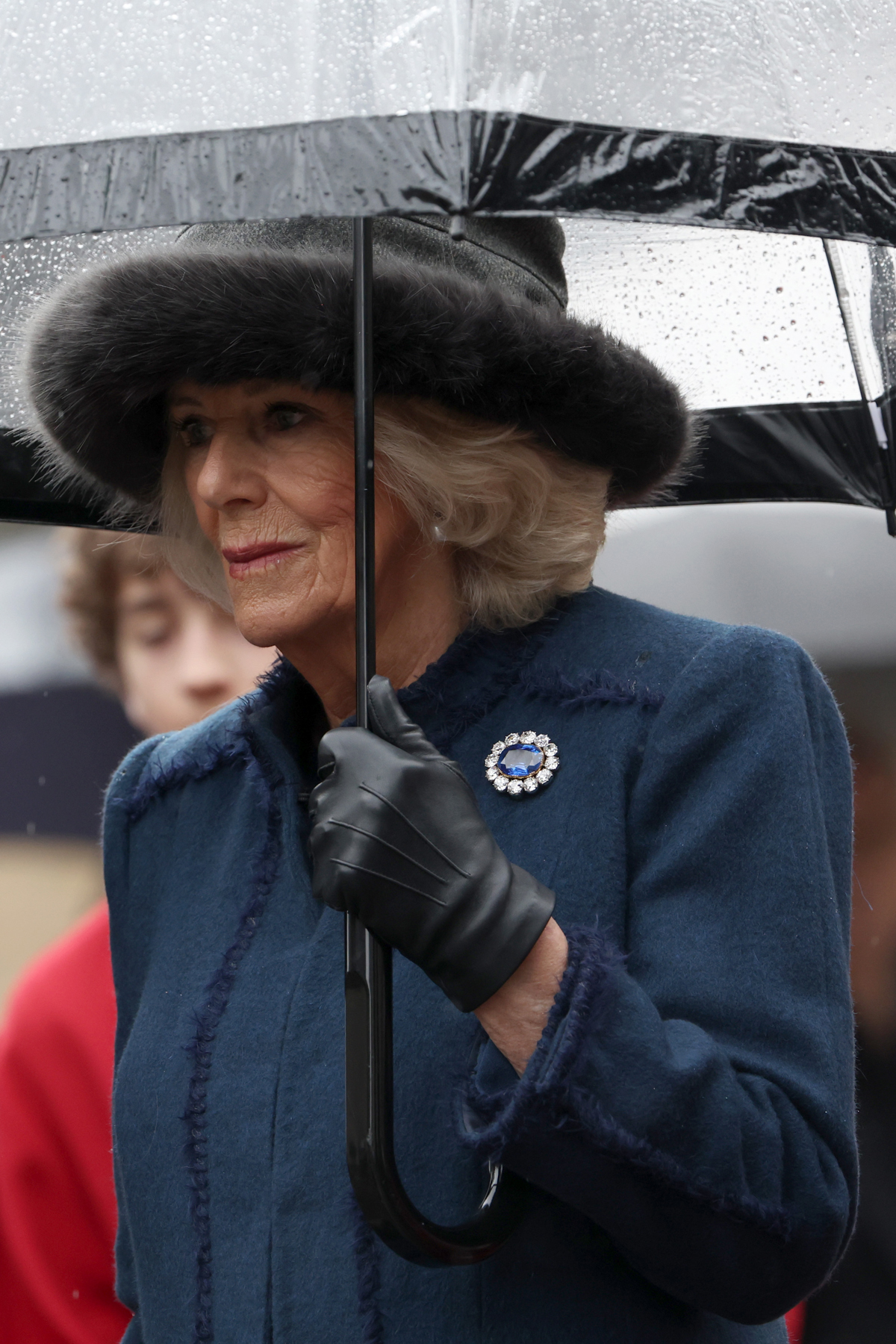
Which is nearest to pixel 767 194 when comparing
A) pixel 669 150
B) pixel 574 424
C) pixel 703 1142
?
pixel 669 150

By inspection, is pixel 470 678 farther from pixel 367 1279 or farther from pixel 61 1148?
pixel 61 1148

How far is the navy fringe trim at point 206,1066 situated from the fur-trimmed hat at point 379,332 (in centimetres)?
65

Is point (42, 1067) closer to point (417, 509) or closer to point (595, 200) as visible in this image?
point (417, 509)

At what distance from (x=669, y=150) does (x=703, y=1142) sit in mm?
929

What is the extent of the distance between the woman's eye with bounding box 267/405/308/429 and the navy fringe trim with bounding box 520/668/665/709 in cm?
44

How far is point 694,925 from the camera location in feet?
5.53

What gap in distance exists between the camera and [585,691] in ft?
6.32

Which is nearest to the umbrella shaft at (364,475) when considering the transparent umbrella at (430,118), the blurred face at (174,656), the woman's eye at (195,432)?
the transparent umbrella at (430,118)

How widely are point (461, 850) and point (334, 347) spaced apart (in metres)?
0.67

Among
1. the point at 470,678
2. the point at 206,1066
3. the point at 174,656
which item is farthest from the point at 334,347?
the point at 174,656

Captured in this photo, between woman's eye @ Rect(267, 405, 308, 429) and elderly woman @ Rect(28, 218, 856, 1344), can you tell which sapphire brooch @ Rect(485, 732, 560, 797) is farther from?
woman's eye @ Rect(267, 405, 308, 429)

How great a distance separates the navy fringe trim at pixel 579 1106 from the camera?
4.96 feet

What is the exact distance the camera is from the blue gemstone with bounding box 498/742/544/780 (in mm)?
1901

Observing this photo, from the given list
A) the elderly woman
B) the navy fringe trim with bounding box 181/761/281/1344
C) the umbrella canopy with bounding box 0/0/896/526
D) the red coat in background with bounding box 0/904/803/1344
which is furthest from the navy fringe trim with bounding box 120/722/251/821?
the umbrella canopy with bounding box 0/0/896/526
